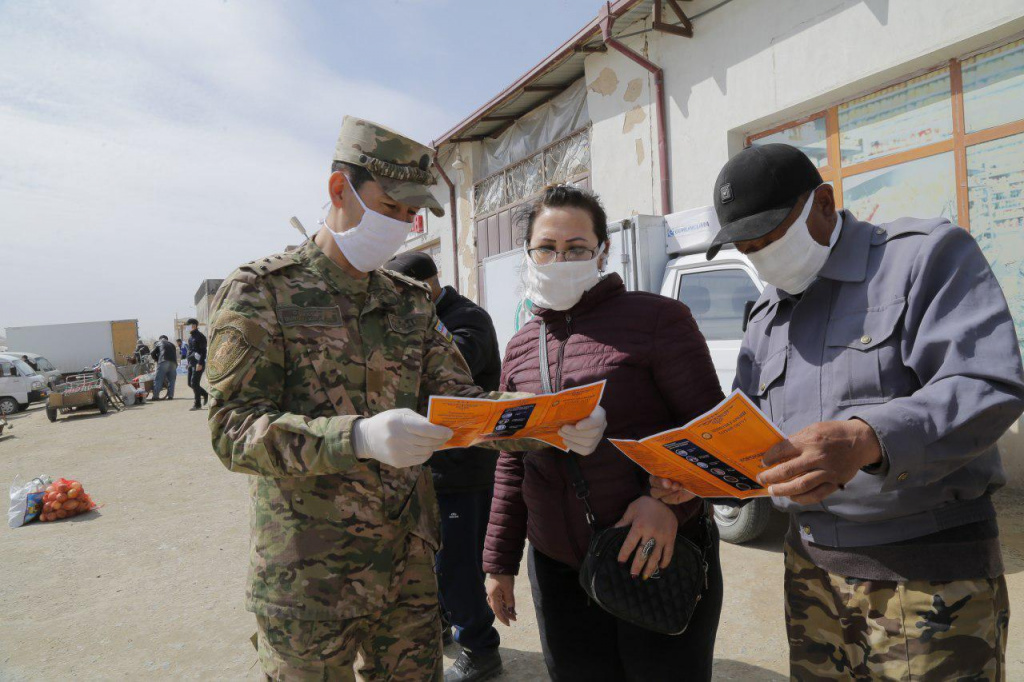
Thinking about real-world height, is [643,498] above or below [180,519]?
above

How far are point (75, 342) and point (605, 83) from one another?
1353 inches

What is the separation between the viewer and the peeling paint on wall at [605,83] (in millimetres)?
8562

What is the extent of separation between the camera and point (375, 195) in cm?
179

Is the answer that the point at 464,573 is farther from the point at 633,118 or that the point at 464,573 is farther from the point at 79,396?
the point at 79,396

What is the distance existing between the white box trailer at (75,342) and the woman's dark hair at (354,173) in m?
36.0

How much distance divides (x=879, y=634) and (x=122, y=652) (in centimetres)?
397

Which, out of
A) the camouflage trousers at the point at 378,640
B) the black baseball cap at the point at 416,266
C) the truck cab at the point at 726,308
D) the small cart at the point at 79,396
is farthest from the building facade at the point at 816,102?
the small cart at the point at 79,396

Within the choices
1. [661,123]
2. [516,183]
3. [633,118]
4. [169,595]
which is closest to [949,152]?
[661,123]

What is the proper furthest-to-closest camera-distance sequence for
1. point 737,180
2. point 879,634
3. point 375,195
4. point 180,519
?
point 180,519, point 375,195, point 737,180, point 879,634

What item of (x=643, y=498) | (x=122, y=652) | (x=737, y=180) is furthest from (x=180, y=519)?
(x=737, y=180)

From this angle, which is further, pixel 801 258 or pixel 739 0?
pixel 739 0

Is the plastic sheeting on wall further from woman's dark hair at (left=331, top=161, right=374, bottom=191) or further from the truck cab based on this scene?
woman's dark hair at (left=331, top=161, right=374, bottom=191)

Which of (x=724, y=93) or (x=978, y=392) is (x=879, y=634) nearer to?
(x=978, y=392)

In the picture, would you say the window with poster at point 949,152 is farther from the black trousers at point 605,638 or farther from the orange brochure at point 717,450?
the orange brochure at point 717,450
